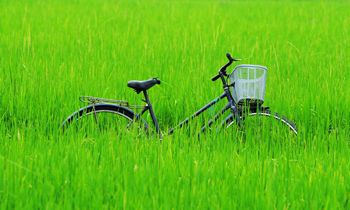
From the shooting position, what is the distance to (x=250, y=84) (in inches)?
169

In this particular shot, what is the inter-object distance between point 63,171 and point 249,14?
851 cm

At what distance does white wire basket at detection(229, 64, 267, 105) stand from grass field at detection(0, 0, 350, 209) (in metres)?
0.23

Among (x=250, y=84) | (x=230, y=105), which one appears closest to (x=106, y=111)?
(x=230, y=105)

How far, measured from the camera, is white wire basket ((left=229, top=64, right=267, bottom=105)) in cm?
430

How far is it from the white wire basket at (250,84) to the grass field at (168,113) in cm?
23

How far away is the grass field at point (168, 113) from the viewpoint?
340 centimetres

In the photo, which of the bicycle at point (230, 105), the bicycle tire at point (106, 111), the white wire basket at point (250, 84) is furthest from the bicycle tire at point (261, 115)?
the bicycle tire at point (106, 111)

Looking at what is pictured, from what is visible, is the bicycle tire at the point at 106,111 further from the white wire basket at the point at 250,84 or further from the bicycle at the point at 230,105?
the white wire basket at the point at 250,84

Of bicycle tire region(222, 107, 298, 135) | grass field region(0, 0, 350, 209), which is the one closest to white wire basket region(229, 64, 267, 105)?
bicycle tire region(222, 107, 298, 135)

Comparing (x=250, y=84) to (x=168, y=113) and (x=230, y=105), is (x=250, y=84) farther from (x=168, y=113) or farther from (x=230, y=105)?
(x=168, y=113)

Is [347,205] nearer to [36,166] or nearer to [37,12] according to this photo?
[36,166]

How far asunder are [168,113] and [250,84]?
1.44 metres

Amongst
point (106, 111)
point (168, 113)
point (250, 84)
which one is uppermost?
point (250, 84)

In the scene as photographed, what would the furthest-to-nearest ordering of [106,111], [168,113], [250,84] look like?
[168,113]
[106,111]
[250,84]
